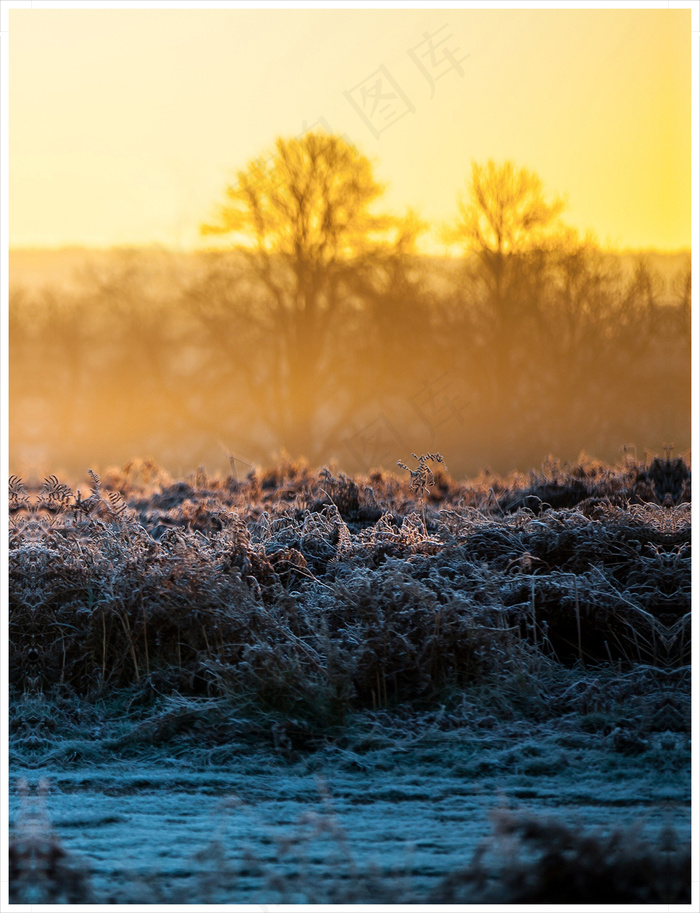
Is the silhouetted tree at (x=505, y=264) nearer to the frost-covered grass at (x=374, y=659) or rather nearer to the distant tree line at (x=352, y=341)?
the distant tree line at (x=352, y=341)

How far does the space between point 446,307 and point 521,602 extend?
850 centimetres

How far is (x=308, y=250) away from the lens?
1316 centimetres

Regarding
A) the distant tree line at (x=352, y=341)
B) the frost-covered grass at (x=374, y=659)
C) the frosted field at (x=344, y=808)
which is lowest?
the frosted field at (x=344, y=808)

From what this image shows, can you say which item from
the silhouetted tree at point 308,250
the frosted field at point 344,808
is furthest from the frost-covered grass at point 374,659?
the silhouetted tree at point 308,250

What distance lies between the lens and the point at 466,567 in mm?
6129

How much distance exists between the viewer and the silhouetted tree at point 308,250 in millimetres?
11727

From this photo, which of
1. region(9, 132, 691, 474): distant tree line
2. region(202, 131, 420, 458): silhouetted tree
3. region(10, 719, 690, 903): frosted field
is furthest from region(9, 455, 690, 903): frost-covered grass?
region(202, 131, 420, 458): silhouetted tree

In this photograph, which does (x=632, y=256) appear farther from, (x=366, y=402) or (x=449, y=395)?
(x=366, y=402)

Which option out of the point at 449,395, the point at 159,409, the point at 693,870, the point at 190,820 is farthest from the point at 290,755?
the point at 159,409

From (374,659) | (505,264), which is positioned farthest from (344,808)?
(505,264)

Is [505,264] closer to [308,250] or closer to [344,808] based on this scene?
[308,250]

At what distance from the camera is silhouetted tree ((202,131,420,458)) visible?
11727 mm

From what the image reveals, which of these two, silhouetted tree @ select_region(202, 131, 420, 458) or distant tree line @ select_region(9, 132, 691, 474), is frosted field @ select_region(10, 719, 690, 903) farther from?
silhouetted tree @ select_region(202, 131, 420, 458)

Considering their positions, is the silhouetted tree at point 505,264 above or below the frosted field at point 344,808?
above
